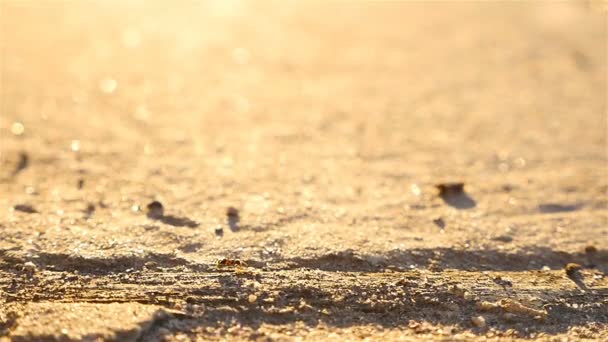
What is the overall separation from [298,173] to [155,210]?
0.53 metres

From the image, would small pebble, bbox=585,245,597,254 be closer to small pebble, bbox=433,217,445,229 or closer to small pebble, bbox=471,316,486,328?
small pebble, bbox=433,217,445,229

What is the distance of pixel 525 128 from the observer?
2969mm

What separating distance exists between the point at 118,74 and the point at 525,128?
1.71 metres

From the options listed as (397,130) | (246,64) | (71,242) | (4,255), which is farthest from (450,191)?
(246,64)

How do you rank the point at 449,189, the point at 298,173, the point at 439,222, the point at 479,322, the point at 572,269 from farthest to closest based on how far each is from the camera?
the point at 298,173
the point at 449,189
the point at 439,222
the point at 572,269
the point at 479,322

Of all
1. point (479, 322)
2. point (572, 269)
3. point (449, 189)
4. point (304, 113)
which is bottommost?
point (479, 322)

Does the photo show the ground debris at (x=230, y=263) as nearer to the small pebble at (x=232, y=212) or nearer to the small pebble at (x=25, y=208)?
the small pebble at (x=232, y=212)

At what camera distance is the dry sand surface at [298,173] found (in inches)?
67.9

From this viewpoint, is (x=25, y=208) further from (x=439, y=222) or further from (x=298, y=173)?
(x=439, y=222)

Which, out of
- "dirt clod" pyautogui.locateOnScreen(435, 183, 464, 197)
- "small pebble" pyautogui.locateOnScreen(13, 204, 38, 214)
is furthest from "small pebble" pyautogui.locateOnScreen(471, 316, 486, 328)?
"small pebble" pyautogui.locateOnScreen(13, 204, 38, 214)

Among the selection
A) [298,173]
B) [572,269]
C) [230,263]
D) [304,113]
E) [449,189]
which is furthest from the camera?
[304,113]

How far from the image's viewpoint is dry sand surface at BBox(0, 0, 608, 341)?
1726 mm

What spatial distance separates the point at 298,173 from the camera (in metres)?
2.49

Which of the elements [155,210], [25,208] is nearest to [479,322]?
[155,210]
